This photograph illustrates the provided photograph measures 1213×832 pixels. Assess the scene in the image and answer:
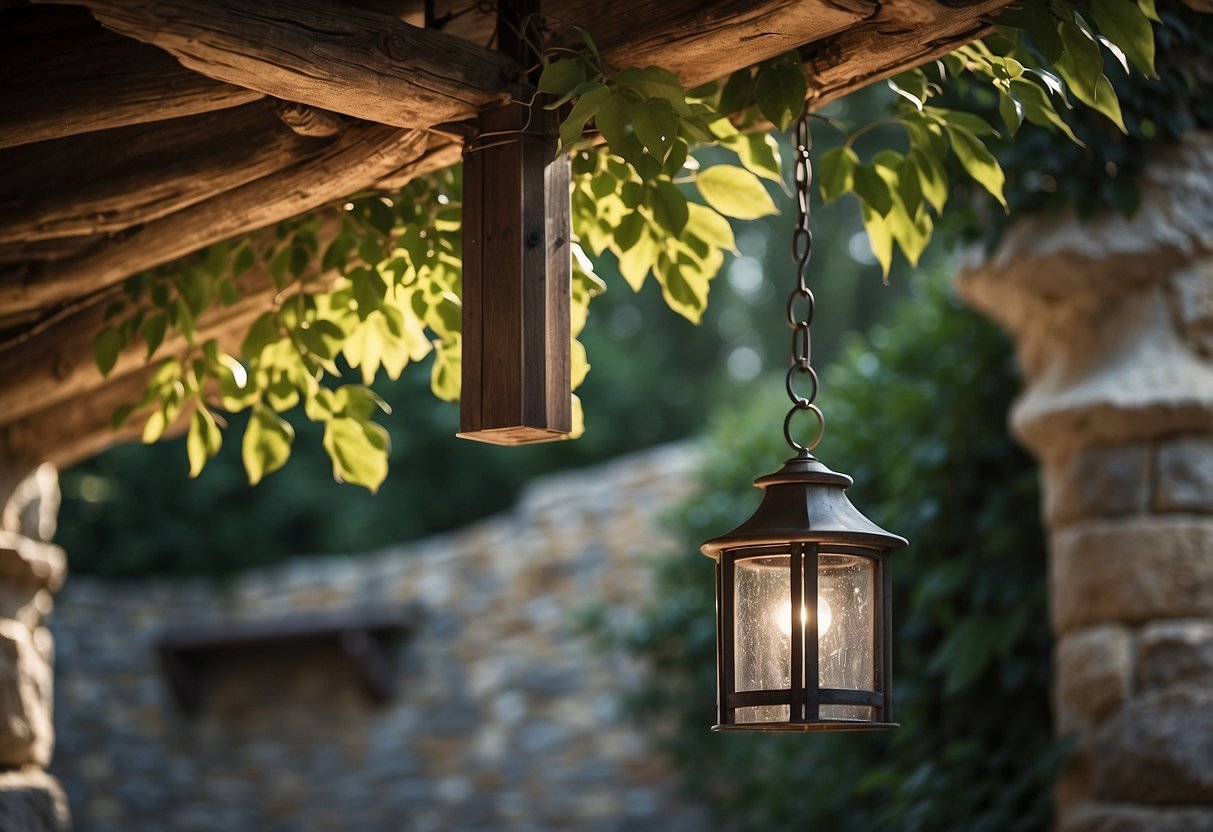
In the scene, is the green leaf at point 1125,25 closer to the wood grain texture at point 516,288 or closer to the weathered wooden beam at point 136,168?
the wood grain texture at point 516,288

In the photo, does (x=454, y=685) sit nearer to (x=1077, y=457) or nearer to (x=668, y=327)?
(x=1077, y=457)

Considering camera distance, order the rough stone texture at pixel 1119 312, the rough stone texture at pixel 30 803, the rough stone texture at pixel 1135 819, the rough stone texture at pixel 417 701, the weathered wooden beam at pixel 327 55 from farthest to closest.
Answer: the rough stone texture at pixel 417 701 < the rough stone texture at pixel 1119 312 < the rough stone texture at pixel 1135 819 < the rough stone texture at pixel 30 803 < the weathered wooden beam at pixel 327 55

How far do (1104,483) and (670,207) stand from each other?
1340 millimetres

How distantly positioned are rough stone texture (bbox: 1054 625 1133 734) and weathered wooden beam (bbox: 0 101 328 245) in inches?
69.6

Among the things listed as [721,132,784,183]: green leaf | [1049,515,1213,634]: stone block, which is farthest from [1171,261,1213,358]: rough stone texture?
[721,132,784,183]: green leaf

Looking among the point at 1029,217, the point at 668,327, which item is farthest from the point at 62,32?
the point at 668,327

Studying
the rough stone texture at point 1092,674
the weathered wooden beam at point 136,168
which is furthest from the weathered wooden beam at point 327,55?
the rough stone texture at point 1092,674

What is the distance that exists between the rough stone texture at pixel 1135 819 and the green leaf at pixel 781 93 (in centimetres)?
155

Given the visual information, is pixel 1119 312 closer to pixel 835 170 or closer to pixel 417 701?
pixel 835 170

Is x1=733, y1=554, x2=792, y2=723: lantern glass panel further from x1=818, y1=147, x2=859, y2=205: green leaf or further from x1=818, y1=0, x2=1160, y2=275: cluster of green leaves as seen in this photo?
x1=818, y1=147, x2=859, y2=205: green leaf

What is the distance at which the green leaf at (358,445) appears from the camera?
6.98ft

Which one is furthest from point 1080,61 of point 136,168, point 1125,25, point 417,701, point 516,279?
point 417,701

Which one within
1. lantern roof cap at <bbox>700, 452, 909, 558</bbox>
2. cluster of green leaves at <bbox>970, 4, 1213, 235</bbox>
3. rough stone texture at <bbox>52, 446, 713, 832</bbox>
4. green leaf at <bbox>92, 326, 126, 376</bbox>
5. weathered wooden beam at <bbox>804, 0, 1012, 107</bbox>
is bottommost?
rough stone texture at <bbox>52, 446, 713, 832</bbox>

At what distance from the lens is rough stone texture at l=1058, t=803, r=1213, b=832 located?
2.45 metres
